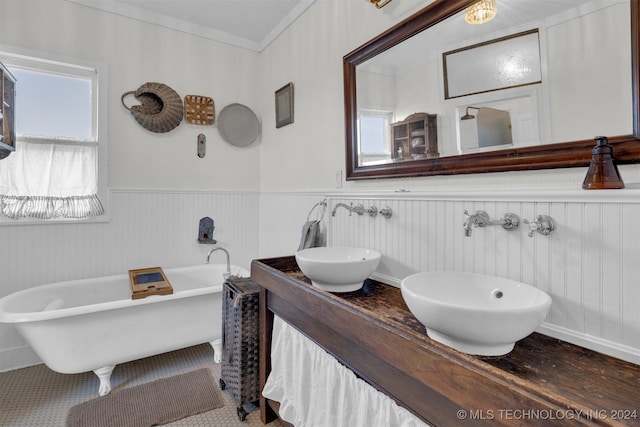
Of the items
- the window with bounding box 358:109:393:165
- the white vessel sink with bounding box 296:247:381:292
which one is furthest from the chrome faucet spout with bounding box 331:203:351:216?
the white vessel sink with bounding box 296:247:381:292

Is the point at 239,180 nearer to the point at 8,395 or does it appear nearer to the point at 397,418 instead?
the point at 8,395

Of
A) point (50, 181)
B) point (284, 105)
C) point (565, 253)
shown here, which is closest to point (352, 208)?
point (565, 253)

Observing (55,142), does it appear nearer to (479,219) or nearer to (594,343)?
(479,219)

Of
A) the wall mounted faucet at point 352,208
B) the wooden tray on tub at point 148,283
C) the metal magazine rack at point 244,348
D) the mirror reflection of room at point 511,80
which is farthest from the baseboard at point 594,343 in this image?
the wooden tray on tub at point 148,283

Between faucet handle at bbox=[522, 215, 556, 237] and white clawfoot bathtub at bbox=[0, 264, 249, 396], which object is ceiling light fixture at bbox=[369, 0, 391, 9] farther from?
white clawfoot bathtub at bbox=[0, 264, 249, 396]

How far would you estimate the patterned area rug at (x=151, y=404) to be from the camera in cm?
171

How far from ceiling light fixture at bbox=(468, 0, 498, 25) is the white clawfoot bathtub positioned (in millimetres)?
2055

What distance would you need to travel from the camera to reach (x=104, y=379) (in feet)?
6.35

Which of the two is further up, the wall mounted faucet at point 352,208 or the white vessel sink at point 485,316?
the wall mounted faucet at point 352,208

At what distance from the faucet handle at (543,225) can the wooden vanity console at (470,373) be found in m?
0.32

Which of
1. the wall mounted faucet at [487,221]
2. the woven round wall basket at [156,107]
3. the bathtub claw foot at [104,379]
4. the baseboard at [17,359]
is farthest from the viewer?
the woven round wall basket at [156,107]

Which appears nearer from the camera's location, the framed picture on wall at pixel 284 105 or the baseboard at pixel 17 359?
the baseboard at pixel 17 359

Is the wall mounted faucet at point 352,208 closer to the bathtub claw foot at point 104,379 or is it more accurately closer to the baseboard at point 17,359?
the bathtub claw foot at point 104,379

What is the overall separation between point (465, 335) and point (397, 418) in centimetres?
34
